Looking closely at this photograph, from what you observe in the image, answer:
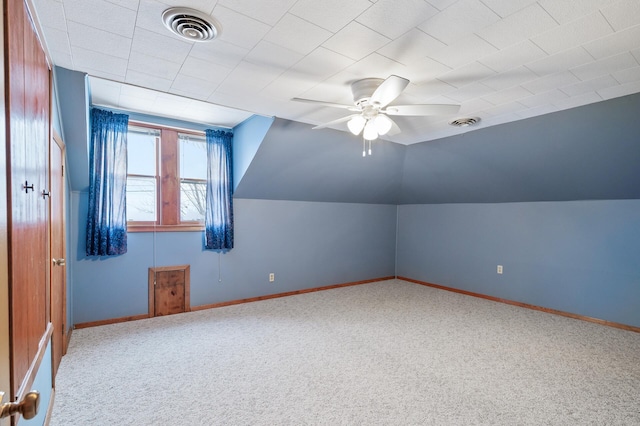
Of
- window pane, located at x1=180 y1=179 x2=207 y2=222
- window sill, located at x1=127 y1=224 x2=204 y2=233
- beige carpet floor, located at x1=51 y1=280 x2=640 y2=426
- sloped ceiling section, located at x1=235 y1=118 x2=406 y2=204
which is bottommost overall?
beige carpet floor, located at x1=51 y1=280 x2=640 y2=426

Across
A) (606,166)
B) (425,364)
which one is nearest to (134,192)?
(425,364)

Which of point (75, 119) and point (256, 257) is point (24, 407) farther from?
point (256, 257)

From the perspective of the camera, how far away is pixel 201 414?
2.01 meters

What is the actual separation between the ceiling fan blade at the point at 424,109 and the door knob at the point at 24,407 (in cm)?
234

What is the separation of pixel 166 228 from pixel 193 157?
0.96 metres

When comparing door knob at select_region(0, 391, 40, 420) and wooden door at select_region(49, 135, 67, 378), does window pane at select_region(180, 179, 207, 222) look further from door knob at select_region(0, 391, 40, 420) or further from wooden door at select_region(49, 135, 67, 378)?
A: door knob at select_region(0, 391, 40, 420)

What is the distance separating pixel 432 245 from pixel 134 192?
4612 millimetres

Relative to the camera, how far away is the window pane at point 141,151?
3.71 metres

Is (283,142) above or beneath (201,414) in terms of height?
above

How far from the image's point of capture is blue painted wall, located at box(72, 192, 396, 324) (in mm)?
3480

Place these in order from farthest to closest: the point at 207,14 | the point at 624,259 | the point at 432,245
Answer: the point at 432,245
the point at 624,259
the point at 207,14

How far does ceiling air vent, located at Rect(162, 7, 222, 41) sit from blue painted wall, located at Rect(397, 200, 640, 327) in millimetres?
4488

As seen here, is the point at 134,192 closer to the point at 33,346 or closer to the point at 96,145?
the point at 96,145

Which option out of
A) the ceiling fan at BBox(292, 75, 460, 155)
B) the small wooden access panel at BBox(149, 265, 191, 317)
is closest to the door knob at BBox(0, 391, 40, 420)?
the ceiling fan at BBox(292, 75, 460, 155)
